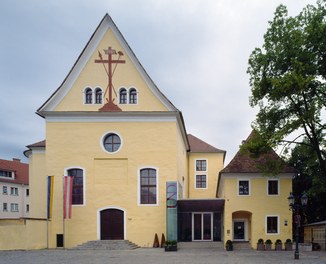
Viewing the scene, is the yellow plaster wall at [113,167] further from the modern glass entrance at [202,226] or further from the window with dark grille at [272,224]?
Result: the window with dark grille at [272,224]

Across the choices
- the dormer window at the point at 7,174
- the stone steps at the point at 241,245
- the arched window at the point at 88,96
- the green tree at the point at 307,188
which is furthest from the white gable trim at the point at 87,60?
the dormer window at the point at 7,174

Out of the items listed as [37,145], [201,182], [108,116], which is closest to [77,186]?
[108,116]

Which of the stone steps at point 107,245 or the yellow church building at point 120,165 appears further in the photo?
the yellow church building at point 120,165

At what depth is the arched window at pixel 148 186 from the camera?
3259 cm

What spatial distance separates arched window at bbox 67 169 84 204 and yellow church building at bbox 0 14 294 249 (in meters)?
0.08

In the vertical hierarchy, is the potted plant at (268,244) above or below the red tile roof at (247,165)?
below

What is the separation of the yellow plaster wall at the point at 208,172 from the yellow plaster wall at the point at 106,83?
21.1 m

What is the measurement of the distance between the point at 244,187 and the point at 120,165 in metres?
9.79

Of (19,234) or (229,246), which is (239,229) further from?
(19,234)

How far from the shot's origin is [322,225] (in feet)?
102

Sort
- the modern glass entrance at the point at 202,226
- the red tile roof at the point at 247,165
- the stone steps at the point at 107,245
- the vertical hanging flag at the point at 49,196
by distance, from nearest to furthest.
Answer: the stone steps at the point at 107,245 < the vertical hanging flag at the point at 49,196 < the red tile roof at the point at 247,165 < the modern glass entrance at the point at 202,226

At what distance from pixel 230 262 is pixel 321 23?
570 inches

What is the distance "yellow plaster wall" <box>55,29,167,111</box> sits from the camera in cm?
3316

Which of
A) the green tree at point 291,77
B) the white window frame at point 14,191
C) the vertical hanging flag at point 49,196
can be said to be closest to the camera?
the green tree at point 291,77
